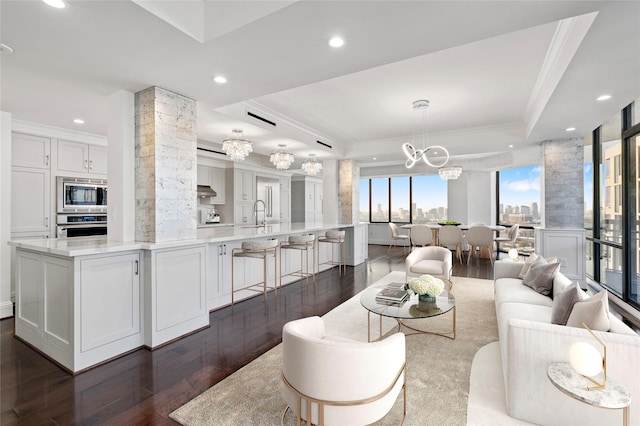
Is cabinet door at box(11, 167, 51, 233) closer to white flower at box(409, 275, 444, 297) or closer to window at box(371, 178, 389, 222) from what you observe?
white flower at box(409, 275, 444, 297)

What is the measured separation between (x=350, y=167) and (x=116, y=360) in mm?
5685

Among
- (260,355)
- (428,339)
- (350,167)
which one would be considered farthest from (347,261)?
(260,355)

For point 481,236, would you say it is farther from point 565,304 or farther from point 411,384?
point 411,384

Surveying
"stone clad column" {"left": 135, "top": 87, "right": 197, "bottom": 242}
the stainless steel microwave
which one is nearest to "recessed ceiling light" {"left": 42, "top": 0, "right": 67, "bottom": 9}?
"stone clad column" {"left": 135, "top": 87, "right": 197, "bottom": 242}

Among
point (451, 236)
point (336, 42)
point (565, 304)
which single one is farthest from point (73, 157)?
point (451, 236)

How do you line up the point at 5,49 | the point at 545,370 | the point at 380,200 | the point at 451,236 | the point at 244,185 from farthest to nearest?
the point at 380,200
the point at 244,185
the point at 451,236
the point at 5,49
the point at 545,370

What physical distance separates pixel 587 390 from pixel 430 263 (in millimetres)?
3168

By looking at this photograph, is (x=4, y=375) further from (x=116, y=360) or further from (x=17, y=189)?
(x=17, y=189)

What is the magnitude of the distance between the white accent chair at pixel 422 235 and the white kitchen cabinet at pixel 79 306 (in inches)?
251

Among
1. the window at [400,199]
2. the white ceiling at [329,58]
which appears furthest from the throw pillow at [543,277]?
the window at [400,199]

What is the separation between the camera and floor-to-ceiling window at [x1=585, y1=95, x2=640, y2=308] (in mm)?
3906

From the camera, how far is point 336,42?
2.25 m

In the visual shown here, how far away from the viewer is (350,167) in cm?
718

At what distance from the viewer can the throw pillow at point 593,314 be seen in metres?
1.80
